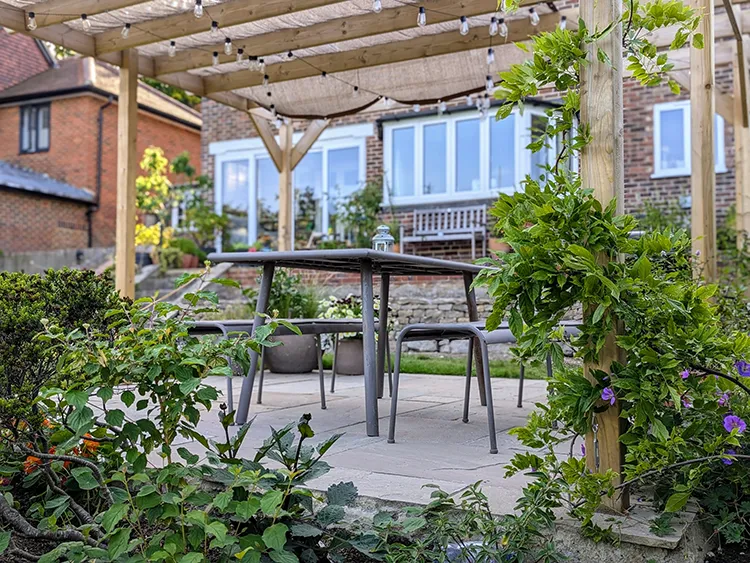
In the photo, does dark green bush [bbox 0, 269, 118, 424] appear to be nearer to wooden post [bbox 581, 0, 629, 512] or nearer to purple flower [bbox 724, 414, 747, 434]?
wooden post [bbox 581, 0, 629, 512]

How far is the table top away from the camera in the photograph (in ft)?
9.32

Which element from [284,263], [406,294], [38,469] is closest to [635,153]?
[406,294]

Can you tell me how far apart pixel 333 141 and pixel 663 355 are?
10.6 meters

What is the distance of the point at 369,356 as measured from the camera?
9.49ft

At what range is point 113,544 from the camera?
1621mm

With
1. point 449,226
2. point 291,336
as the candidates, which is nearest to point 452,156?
point 449,226

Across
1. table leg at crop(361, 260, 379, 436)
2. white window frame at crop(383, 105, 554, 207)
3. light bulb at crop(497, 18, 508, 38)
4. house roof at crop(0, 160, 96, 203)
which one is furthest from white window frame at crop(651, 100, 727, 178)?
house roof at crop(0, 160, 96, 203)

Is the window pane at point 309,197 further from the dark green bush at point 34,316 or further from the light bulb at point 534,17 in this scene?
the dark green bush at point 34,316

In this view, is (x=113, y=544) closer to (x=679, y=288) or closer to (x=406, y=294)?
(x=679, y=288)

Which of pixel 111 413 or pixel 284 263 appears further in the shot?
pixel 284 263

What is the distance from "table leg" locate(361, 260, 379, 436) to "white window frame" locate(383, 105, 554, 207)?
7.44 metres

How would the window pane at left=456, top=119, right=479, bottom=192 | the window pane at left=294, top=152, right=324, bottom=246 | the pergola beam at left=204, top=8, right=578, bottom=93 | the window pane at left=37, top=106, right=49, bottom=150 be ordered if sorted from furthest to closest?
the window pane at left=37, top=106, right=49, bottom=150 → the window pane at left=294, top=152, right=324, bottom=246 → the window pane at left=456, top=119, right=479, bottom=192 → the pergola beam at left=204, top=8, right=578, bottom=93

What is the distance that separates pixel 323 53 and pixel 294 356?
9.02ft

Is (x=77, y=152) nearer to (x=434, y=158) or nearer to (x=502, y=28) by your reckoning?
(x=434, y=158)
